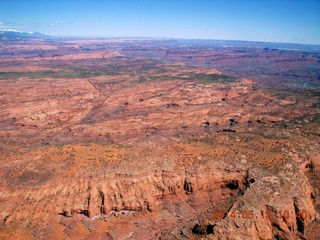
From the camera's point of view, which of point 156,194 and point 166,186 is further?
point 166,186

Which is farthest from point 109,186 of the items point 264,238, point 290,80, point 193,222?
point 290,80

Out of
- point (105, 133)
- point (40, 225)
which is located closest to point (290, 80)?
point (105, 133)

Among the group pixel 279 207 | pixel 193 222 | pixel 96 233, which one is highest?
pixel 279 207

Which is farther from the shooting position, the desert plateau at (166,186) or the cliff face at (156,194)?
the desert plateau at (166,186)

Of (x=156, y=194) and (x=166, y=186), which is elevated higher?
(x=166, y=186)

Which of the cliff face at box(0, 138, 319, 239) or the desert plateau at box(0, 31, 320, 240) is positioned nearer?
the cliff face at box(0, 138, 319, 239)

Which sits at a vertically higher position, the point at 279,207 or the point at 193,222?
the point at 279,207

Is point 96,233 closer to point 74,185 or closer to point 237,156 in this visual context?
point 74,185

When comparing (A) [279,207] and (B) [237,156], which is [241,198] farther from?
(B) [237,156]

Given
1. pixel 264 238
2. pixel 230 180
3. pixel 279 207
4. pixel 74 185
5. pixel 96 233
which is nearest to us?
pixel 264 238

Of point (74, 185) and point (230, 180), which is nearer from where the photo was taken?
point (74, 185)

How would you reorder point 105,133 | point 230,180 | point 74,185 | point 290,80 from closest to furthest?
point 74,185, point 230,180, point 105,133, point 290,80
